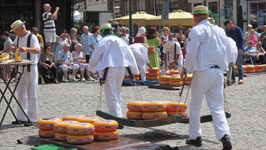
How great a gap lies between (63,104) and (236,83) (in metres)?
6.78

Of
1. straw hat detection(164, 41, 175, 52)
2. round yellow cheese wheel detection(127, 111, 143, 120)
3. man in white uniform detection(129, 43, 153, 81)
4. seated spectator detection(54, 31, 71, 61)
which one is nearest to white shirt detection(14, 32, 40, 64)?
round yellow cheese wheel detection(127, 111, 143, 120)

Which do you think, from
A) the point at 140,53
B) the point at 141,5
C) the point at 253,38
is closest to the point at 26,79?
the point at 140,53

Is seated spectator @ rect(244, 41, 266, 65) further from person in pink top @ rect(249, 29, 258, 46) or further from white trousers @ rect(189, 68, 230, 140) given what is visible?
white trousers @ rect(189, 68, 230, 140)

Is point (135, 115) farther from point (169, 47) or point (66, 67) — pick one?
point (66, 67)

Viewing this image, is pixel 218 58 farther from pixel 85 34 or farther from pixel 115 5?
pixel 115 5

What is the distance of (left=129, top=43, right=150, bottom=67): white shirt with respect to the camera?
1884 cm

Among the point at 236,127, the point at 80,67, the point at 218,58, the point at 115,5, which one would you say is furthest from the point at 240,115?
the point at 115,5

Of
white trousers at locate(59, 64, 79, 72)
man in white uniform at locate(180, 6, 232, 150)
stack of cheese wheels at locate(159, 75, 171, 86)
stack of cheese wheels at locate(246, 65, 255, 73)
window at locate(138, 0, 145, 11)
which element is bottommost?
stack of cheese wheels at locate(246, 65, 255, 73)

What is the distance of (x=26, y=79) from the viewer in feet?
38.4

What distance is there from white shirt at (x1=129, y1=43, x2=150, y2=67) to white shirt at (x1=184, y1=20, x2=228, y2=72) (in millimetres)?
9715

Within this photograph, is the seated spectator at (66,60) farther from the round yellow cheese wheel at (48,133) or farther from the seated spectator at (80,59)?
the round yellow cheese wheel at (48,133)

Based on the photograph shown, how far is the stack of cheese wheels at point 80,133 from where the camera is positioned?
854 cm

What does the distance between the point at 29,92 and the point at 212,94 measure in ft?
13.3

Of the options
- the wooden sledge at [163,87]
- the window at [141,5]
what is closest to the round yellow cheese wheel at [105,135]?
the wooden sledge at [163,87]
